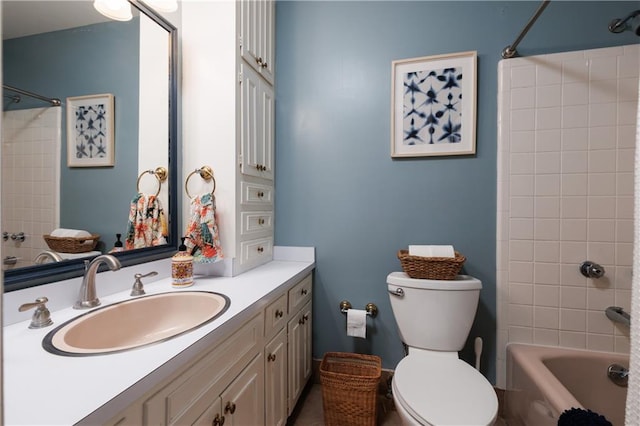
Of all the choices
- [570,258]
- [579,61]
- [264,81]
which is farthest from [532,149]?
[264,81]

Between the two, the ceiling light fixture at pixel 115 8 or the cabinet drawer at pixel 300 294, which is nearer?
the ceiling light fixture at pixel 115 8

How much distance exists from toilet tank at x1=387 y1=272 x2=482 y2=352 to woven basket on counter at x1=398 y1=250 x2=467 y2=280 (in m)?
0.03

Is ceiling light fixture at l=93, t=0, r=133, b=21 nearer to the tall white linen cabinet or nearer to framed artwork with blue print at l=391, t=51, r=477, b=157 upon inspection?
the tall white linen cabinet

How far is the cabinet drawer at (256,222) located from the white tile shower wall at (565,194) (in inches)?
51.4

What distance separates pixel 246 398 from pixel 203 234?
0.72 meters

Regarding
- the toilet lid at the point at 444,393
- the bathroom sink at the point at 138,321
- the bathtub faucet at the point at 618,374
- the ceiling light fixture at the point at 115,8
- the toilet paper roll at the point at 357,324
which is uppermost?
the ceiling light fixture at the point at 115,8

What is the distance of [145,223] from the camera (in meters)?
1.37

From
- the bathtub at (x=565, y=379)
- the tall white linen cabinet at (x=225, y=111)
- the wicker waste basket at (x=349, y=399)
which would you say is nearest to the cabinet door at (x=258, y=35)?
the tall white linen cabinet at (x=225, y=111)

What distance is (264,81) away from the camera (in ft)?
5.87

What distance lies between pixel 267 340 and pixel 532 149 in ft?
5.33

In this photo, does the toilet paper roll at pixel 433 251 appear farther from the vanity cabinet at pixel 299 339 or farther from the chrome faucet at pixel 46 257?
the chrome faucet at pixel 46 257

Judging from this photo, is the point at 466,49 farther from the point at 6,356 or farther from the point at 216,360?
the point at 6,356

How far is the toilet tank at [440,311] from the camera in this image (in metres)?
1.46

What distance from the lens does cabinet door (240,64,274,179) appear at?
1.55 meters
